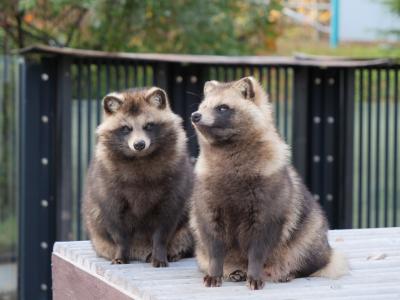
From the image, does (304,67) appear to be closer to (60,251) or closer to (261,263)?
(60,251)

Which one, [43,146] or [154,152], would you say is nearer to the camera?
[154,152]

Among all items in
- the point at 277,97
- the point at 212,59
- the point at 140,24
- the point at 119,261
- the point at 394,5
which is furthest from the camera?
the point at 140,24

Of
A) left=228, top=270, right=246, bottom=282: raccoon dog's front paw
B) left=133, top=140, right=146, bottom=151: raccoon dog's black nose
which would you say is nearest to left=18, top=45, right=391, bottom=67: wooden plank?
left=133, top=140, right=146, bottom=151: raccoon dog's black nose

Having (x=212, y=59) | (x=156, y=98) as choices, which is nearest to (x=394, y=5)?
(x=212, y=59)

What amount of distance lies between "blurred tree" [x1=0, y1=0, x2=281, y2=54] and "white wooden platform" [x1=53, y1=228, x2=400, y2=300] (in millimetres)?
3774

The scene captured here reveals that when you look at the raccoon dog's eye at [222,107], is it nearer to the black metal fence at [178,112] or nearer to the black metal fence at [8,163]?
the black metal fence at [178,112]

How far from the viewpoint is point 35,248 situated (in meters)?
6.54

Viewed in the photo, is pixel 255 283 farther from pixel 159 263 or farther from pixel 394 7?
pixel 394 7

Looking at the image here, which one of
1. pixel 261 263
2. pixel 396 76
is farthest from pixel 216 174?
pixel 396 76

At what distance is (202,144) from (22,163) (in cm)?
293

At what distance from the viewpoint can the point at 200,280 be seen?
400 cm

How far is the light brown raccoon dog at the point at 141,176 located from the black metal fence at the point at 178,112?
196 cm

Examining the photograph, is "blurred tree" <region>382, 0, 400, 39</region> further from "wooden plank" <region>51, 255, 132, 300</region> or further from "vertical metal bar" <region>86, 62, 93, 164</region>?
"wooden plank" <region>51, 255, 132, 300</region>

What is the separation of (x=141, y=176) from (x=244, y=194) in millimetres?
712
